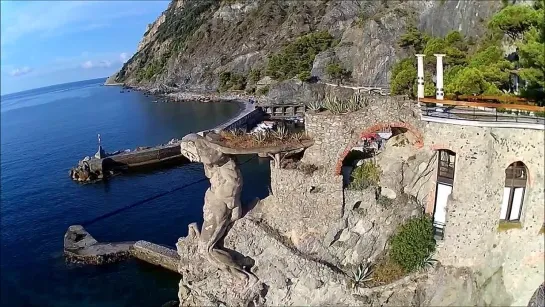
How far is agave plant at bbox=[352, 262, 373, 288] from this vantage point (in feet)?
59.8

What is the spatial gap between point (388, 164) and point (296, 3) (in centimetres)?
Answer: 11841

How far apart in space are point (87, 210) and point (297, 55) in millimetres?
63628

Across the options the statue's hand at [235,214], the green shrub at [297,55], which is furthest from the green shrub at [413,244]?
the green shrub at [297,55]

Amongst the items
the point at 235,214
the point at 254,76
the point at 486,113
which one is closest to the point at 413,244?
the point at 486,113

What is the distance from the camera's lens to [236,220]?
19.1 metres

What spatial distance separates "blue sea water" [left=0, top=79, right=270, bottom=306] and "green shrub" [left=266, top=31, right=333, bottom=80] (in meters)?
17.5

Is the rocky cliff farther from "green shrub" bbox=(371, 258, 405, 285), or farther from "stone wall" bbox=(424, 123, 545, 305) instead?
"green shrub" bbox=(371, 258, 405, 285)

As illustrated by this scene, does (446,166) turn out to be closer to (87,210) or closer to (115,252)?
(115,252)

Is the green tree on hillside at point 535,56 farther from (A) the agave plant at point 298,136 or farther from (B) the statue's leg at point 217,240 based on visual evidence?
(B) the statue's leg at point 217,240

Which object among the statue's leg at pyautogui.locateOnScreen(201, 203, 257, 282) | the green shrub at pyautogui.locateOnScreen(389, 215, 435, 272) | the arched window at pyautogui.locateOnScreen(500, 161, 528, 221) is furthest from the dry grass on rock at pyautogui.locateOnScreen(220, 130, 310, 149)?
the arched window at pyautogui.locateOnScreen(500, 161, 528, 221)

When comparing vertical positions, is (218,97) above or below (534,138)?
below

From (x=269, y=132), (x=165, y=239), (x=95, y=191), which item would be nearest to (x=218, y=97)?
(x=95, y=191)

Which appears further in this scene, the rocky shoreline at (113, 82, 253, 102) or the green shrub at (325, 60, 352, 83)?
the rocky shoreline at (113, 82, 253, 102)

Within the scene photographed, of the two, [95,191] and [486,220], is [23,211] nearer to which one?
[95,191]
